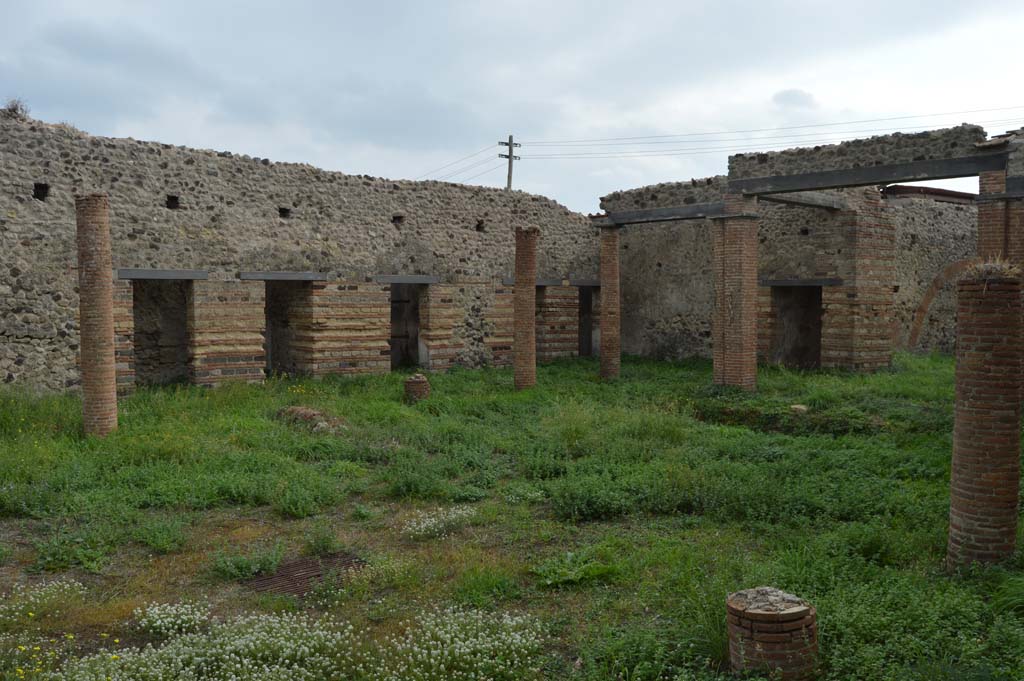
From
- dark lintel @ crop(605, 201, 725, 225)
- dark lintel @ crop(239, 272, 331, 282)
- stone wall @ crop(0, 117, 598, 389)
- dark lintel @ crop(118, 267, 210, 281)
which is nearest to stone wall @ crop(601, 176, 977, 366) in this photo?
stone wall @ crop(0, 117, 598, 389)

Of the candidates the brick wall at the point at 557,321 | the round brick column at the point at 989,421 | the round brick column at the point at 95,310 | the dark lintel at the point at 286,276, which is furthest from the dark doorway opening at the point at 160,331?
the round brick column at the point at 989,421

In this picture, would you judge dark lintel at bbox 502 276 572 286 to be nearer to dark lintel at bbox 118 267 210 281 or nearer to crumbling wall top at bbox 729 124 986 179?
crumbling wall top at bbox 729 124 986 179

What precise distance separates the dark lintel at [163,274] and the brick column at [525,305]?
5.30m

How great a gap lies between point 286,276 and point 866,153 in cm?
995

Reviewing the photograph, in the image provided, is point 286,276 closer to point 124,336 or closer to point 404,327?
point 124,336

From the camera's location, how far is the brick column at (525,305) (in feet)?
47.4

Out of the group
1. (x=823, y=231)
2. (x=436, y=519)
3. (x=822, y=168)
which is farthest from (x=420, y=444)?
(x=823, y=231)

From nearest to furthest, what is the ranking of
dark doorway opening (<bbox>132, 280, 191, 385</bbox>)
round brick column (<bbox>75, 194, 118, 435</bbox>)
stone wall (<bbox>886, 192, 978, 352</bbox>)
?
round brick column (<bbox>75, 194, 118, 435</bbox>) < dark doorway opening (<bbox>132, 280, 191, 385</bbox>) < stone wall (<bbox>886, 192, 978, 352</bbox>)

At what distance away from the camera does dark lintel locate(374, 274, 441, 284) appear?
1557 centimetres

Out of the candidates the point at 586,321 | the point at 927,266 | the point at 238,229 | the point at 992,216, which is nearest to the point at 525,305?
the point at 238,229

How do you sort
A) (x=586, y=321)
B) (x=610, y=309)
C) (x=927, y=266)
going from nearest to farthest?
(x=610, y=309)
(x=927, y=266)
(x=586, y=321)

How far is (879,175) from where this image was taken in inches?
474

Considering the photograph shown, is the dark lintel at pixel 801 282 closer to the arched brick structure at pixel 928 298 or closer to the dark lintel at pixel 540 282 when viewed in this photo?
the arched brick structure at pixel 928 298

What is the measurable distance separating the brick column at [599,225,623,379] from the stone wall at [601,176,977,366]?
7.31 ft
